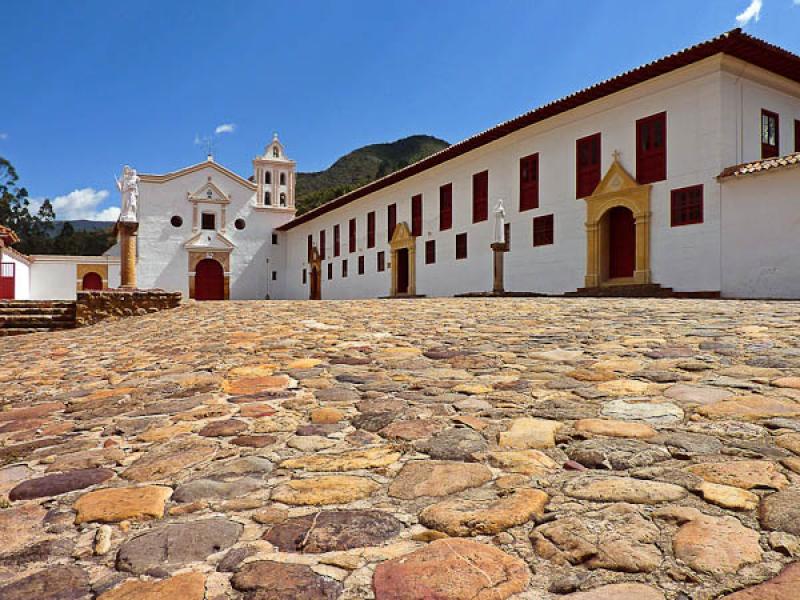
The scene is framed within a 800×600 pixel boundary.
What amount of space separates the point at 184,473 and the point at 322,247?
90.6ft

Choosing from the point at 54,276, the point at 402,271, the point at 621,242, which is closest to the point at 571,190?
the point at 621,242

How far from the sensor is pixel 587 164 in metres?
14.6

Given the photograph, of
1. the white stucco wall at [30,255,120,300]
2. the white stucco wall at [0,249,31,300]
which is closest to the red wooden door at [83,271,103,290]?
the white stucco wall at [30,255,120,300]

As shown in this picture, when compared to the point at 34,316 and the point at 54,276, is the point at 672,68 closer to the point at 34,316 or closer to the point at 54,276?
the point at 34,316

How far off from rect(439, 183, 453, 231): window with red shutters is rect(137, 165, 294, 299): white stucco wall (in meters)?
15.3

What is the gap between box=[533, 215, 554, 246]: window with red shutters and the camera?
50.4 ft

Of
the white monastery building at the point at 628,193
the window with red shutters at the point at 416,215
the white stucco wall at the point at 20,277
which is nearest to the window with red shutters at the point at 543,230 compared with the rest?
the white monastery building at the point at 628,193

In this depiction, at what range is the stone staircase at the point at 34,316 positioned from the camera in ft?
32.7

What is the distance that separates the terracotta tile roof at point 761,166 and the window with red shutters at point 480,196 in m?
7.21

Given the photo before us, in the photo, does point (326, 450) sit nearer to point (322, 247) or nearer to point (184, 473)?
point (184, 473)

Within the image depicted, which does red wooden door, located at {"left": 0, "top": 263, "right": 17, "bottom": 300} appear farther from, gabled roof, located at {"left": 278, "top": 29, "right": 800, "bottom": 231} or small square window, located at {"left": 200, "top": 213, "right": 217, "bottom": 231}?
gabled roof, located at {"left": 278, "top": 29, "right": 800, "bottom": 231}

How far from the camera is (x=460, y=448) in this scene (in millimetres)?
2068

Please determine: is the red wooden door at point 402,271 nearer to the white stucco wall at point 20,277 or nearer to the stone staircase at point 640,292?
the stone staircase at point 640,292

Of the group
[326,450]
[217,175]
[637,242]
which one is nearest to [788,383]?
[326,450]
